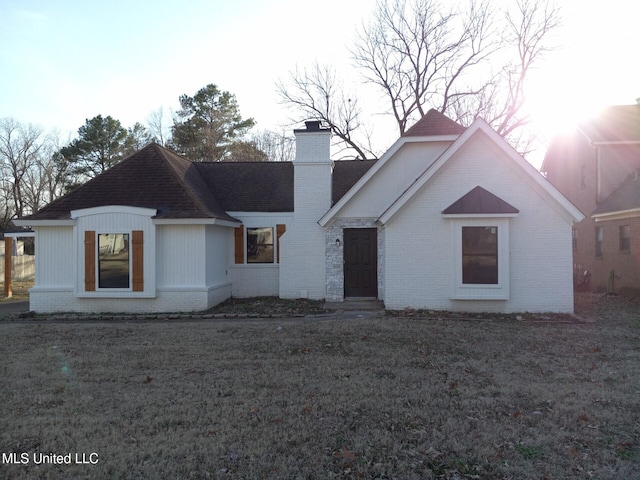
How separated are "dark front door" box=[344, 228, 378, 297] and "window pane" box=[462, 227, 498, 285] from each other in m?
3.13

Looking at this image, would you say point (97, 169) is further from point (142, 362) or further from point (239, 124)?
point (142, 362)

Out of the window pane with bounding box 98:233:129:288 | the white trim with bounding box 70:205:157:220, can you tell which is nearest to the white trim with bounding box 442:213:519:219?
the white trim with bounding box 70:205:157:220

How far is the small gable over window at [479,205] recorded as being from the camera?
11.4 m

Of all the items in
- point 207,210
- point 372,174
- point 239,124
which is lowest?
point 207,210

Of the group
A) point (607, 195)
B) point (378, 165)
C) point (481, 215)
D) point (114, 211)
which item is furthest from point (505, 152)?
point (114, 211)

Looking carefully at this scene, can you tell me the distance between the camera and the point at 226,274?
15625 mm

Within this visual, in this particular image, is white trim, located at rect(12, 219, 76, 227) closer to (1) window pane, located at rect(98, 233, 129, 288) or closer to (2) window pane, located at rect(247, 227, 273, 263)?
(1) window pane, located at rect(98, 233, 129, 288)

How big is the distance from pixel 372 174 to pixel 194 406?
9.73m

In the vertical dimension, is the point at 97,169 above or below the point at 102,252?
above

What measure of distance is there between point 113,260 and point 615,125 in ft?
67.1

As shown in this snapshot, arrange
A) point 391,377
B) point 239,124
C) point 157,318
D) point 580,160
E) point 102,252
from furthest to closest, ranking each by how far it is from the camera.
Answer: point 239,124
point 580,160
point 102,252
point 157,318
point 391,377

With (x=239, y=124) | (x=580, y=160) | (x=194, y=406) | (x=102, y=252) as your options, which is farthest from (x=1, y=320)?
(x=239, y=124)

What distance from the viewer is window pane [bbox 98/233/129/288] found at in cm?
1291

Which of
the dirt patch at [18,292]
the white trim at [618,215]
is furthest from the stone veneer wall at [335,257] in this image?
the dirt patch at [18,292]
